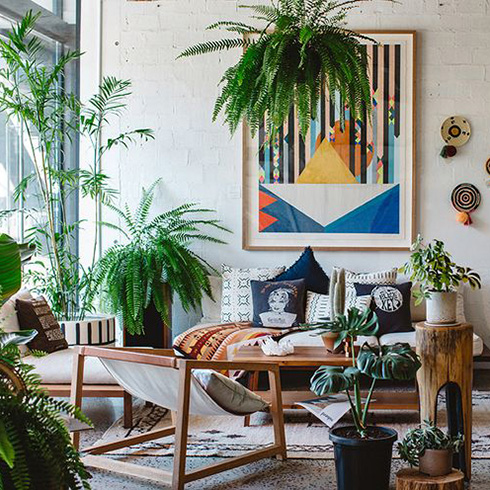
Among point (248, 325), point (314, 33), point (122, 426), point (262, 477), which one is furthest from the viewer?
point (248, 325)

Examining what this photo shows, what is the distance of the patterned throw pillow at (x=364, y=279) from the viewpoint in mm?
5691

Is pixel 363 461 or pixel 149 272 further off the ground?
pixel 149 272

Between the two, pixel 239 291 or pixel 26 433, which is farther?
pixel 239 291

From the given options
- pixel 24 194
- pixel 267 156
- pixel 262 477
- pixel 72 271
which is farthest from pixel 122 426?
pixel 267 156

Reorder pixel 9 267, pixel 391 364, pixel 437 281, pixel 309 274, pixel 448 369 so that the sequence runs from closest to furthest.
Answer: pixel 9 267 → pixel 391 364 → pixel 448 369 → pixel 437 281 → pixel 309 274

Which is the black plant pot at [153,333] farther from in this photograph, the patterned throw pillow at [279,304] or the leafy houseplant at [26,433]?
the leafy houseplant at [26,433]

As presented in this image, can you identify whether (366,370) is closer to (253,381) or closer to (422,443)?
(422,443)

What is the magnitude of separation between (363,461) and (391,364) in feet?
1.28

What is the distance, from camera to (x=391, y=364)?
3.28 metres

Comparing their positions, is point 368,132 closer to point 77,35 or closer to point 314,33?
point 77,35

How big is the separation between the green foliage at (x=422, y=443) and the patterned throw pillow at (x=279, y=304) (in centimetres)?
241

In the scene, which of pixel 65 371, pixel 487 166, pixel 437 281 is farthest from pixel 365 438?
pixel 487 166

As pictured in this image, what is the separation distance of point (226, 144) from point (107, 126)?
2.97ft

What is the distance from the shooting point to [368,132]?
6.22 metres
